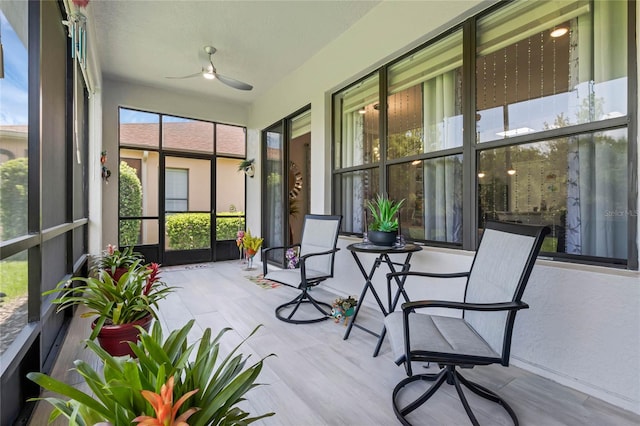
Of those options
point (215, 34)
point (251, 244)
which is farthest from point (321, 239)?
point (215, 34)

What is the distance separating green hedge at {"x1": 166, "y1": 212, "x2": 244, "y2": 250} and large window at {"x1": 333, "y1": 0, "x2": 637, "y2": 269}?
3778 mm

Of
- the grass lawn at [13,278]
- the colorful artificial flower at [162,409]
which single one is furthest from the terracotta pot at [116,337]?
the colorful artificial flower at [162,409]

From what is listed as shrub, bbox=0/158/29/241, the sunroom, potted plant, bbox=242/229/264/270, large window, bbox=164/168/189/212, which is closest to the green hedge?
large window, bbox=164/168/189/212

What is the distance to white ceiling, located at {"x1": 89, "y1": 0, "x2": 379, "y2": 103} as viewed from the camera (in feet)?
10.5

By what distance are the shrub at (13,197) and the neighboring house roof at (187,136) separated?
391 centimetres

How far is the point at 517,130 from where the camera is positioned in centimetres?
228

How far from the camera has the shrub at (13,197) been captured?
4.93 feet

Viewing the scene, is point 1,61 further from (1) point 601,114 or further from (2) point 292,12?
(1) point 601,114

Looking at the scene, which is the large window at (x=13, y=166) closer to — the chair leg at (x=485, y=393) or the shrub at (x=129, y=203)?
the chair leg at (x=485, y=393)

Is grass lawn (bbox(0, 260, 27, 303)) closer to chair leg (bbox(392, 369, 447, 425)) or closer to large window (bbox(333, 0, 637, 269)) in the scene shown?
chair leg (bbox(392, 369, 447, 425))

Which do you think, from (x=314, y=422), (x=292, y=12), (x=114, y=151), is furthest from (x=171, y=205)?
(x=314, y=422)

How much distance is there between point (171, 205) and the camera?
18.4 feet

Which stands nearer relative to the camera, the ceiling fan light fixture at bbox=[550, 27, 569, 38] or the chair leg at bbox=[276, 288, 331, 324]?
the ceiling fan light fixture at bbox=[550, 27, 569, 38]

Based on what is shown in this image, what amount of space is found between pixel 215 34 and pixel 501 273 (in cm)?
400
